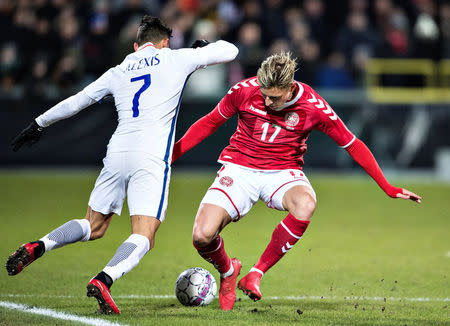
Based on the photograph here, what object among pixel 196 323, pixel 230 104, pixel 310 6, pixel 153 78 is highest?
pixel 153 78

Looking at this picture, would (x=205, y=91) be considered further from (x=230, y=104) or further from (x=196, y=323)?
(x=196, y=323)

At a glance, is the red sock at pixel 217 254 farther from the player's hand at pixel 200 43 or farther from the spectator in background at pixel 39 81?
the spectator in background at pixel 39 81

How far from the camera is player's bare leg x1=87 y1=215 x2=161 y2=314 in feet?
17.8

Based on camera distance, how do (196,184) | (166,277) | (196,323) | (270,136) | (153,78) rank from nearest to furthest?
1. (196,323)
2. (153,78)
3. (270,136)
4. (166,277)
5. (196,184)

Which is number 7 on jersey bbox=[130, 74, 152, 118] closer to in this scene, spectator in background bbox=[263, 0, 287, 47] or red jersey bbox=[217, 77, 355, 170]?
red jersey bbox=[217, 77, 355, 170]

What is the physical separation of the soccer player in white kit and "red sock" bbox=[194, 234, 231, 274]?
19.9 inches

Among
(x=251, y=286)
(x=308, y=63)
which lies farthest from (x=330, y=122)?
(x=308, y=63)

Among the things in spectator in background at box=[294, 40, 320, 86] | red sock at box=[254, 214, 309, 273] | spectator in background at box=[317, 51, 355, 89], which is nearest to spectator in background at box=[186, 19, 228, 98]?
spectator in background at box=[294, 40, 320, 86]

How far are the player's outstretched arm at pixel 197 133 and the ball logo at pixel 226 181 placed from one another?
1.25 feet

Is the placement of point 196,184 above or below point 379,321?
below

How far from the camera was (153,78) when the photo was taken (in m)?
5.99

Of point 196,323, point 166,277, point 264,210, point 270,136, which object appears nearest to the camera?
point 196,323

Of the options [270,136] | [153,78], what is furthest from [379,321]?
[153,78]

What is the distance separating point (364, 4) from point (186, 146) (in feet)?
40.4
